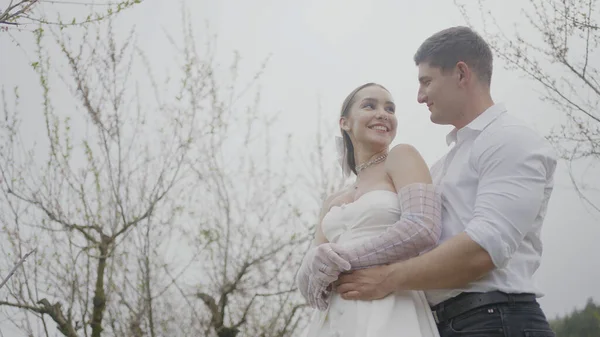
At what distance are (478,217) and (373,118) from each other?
0.80 meters

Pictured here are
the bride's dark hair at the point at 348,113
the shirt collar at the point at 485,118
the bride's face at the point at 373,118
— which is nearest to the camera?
the shirt collar at the point at 485,118

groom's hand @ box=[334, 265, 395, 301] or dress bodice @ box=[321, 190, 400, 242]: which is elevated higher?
dress bodice @ box=[321, 190, 400, 242]

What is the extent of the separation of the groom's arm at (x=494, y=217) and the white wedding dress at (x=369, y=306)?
10 centimetres

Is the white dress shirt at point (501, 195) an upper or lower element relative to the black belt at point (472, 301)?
upper

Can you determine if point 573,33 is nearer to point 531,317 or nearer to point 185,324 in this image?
point 531,317

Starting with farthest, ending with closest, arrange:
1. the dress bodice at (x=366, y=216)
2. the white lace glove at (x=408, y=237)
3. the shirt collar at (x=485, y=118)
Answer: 1. the dress bodice at (x=366, y=216)
2. the shirt collar at (x=485, y=118)
3. the white lace glove at (x=408, y=237)

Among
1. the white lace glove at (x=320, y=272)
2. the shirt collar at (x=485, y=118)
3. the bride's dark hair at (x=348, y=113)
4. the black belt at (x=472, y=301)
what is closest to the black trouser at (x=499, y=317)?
the black belt at (x=472, y=301)

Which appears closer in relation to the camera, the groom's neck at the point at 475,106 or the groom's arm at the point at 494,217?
the groom's arm at the point at 494,217

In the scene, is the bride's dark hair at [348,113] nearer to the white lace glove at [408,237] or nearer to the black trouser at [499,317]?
the white lace glove at [408,237]

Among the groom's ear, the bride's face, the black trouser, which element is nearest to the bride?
the bride's face

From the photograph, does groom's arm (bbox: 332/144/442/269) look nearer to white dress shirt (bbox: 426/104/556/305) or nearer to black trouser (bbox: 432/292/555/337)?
white dress shirt (bbox: 426/104/556/305)

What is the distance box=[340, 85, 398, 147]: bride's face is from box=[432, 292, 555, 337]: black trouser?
77cm

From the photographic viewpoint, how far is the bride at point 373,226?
1.71m

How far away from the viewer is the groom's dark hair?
1.89 metres
